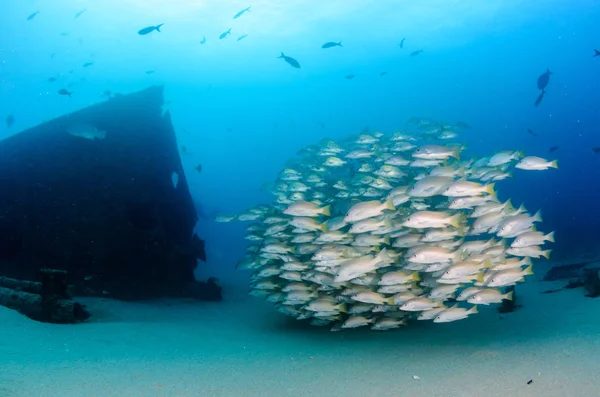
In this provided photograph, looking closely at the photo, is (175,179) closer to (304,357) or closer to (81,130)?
(81,130)

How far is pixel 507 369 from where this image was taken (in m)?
4.87

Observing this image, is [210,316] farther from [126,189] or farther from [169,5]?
[169,5]

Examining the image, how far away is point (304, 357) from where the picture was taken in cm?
598

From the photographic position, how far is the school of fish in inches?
228

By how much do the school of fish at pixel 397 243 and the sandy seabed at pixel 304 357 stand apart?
67cm

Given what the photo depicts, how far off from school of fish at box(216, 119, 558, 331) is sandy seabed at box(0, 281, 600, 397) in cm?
67

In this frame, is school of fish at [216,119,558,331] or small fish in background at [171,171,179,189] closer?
school of fish at [216,119,558,331]

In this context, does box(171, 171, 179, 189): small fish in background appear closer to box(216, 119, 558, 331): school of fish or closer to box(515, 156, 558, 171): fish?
box(216, 119, 558, 331): school of fish

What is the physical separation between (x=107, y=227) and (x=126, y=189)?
128cm

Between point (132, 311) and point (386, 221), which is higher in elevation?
point (386, 221)

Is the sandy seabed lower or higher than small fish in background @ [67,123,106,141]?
lower

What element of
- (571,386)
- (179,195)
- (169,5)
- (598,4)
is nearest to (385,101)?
(598,4)

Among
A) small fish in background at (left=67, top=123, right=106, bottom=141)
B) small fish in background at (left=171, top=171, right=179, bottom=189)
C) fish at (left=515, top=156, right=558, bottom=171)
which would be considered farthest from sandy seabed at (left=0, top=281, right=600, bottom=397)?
small fish in background at (left=171, top=171, right=179, bottom=189)

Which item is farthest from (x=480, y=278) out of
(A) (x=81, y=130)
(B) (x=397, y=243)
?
(A) (x=81, y=130)
